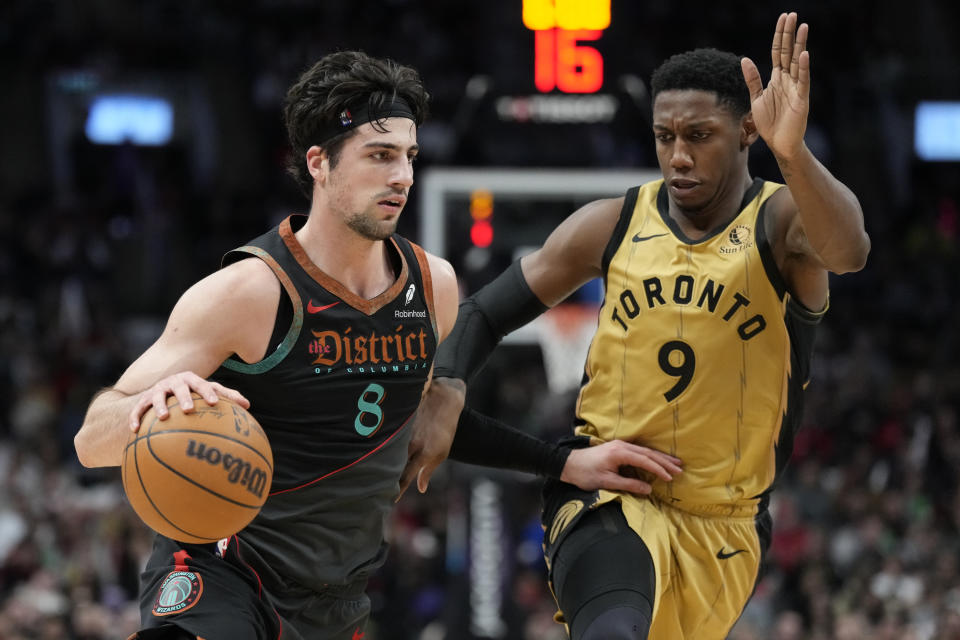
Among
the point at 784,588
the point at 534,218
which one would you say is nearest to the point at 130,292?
the point at 534,218

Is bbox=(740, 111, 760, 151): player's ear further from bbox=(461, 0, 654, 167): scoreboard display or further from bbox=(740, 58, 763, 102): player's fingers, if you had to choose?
bbox=(461, 0, 654, 167): scoreboard display

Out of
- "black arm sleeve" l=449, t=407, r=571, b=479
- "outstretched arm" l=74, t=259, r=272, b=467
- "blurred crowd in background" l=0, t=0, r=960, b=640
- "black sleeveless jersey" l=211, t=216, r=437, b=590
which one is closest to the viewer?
"outstretched arm" l=74, t=259, r=272, b=467

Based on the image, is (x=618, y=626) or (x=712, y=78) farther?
(x=712, y=78)

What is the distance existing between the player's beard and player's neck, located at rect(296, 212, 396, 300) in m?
0.04

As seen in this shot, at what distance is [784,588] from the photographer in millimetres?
11570

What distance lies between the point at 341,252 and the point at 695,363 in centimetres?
117

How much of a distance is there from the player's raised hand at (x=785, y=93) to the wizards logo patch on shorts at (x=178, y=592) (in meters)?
2.06

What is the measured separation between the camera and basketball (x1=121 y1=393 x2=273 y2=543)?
11.1 feet

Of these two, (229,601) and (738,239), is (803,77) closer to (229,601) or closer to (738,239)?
(738,239)

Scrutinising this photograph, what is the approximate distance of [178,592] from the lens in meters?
3.70

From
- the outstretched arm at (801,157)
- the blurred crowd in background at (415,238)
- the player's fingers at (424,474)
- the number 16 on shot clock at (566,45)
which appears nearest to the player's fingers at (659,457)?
the player's fingers at (424,474)

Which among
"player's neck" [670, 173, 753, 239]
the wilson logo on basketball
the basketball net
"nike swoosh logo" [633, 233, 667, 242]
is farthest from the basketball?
the basketball net

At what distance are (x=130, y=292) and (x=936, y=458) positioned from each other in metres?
9.79

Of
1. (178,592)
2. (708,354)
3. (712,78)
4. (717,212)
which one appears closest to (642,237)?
(717,212)
